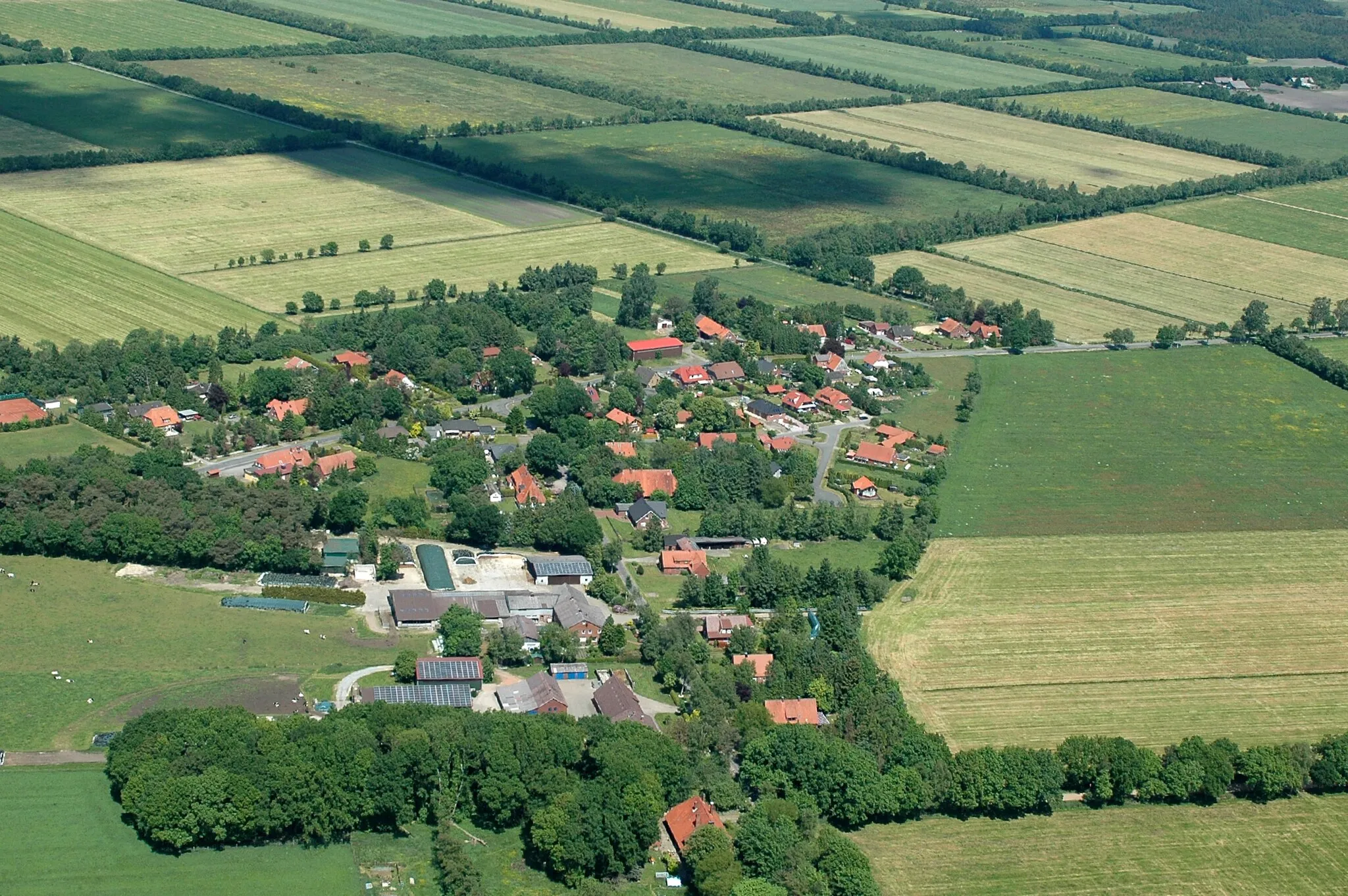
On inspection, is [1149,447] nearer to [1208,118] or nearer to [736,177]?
[736,177]

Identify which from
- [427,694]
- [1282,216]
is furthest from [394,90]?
[427,694]

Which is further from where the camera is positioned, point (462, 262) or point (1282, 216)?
point (1282, 216)

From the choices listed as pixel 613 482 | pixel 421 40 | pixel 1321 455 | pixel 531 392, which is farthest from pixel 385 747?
pixel 421 40

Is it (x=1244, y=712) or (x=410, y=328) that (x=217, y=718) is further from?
(x=410, y=328)

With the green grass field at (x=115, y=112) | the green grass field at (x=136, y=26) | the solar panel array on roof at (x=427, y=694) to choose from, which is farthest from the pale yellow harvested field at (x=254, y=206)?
the solar panel array on roof at (x=427, y=694)

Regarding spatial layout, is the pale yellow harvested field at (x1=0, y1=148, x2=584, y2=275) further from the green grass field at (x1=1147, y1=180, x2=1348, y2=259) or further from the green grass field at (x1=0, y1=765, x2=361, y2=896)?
the green grass field at (x1=0, y1=765, x2=361, y2=896)

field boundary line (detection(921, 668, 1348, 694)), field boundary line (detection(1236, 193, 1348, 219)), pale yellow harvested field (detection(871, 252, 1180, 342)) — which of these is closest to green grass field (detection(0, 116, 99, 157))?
pale yellow harvested field (detection(871, 252, 1180, 342))

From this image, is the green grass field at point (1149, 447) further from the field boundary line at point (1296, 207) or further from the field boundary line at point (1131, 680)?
the field boundary line at point (1296, 207)
